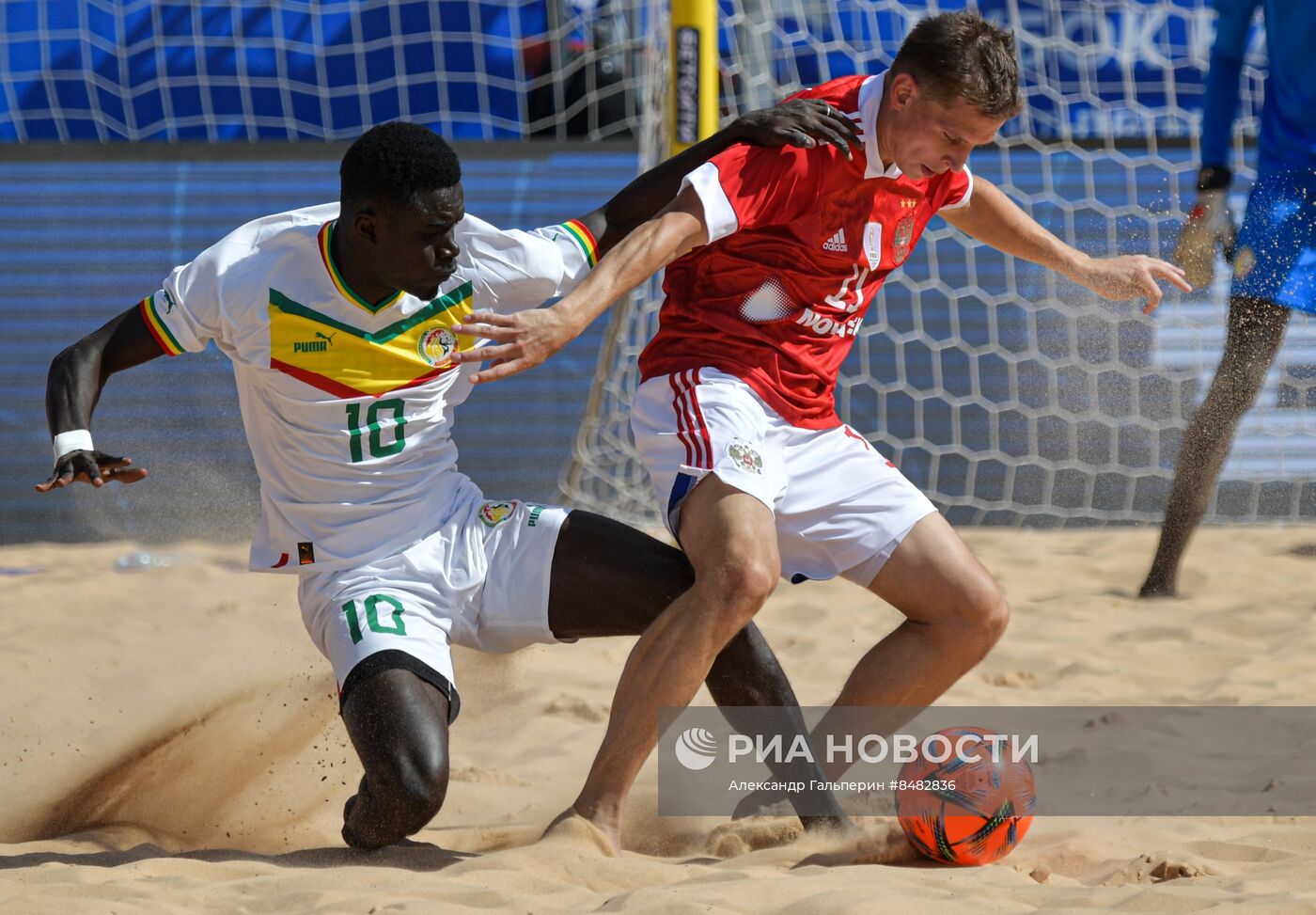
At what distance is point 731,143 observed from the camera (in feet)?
10.7

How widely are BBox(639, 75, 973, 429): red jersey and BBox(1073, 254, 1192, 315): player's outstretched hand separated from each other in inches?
20.7

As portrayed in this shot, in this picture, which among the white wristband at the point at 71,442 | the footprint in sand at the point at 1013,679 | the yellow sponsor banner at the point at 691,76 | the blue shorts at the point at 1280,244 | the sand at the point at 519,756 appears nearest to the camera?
the sand at the point at 519,756

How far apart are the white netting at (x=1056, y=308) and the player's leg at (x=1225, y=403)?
173 centimetres

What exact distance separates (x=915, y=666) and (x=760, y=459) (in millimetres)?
597

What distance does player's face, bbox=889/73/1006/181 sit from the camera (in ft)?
10.2

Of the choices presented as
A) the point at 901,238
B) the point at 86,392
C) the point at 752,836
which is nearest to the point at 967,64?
the point at 901,238

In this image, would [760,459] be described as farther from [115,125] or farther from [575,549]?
[115,125]

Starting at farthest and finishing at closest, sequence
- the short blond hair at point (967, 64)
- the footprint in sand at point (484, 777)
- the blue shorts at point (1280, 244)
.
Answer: the blue shorts at point (1280, 244), the footprint in sand at point (484, 777), the short blond hair at point (967, 64)

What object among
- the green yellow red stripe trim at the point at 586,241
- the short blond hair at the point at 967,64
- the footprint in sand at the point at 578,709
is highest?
the short blond hair at the point at 967,64

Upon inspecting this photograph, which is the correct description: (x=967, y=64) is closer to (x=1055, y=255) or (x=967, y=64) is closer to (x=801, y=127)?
(x=801, y=127)

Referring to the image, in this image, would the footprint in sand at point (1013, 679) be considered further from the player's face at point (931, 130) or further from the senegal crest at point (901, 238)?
the player's face at point (931, 130)

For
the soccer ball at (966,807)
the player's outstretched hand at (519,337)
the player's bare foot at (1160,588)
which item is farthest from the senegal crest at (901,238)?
the player's bare foot at (1160,588)

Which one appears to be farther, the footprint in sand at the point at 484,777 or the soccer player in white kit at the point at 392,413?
the footprint in sand at the point at 484,777

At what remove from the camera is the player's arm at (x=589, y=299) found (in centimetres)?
274
